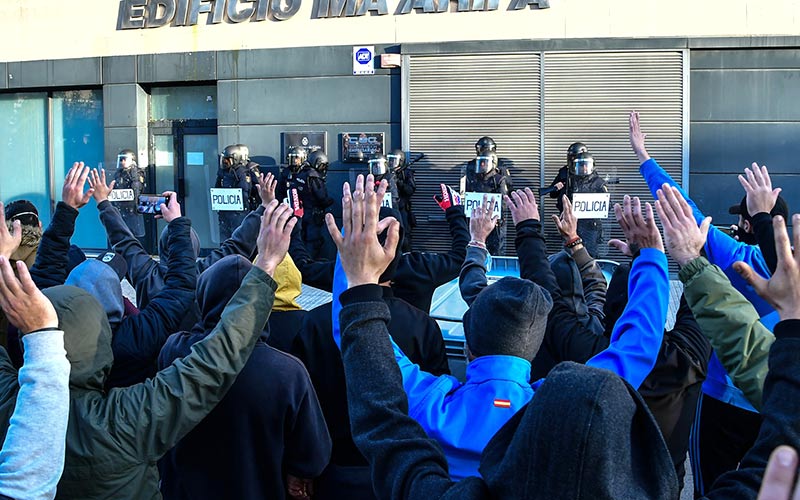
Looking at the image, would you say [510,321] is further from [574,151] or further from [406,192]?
[406,192]

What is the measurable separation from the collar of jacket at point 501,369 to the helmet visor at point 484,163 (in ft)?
32.9

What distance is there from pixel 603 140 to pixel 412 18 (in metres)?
3.90

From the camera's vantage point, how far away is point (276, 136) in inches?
536

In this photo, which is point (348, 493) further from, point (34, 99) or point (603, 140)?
point (34, 99)

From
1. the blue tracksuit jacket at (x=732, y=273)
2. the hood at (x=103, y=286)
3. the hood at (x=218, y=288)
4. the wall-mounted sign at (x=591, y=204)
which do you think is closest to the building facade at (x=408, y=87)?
the wall-mounted sign at (x=591, y=204)

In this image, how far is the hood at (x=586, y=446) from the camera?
1055 millimetres

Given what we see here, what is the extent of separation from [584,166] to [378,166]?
3.14 meters

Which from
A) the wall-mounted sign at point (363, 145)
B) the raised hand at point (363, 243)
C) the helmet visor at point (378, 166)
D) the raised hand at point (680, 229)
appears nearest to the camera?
the raised hand at point (363, 243)

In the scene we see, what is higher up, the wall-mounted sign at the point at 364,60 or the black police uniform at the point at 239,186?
the wall-mounted sign at the point at 364,60

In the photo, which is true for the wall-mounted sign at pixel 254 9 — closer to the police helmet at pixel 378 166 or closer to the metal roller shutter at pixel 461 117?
the metal roller shutter at pixel 461 117

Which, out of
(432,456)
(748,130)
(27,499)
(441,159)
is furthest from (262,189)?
(748,130)

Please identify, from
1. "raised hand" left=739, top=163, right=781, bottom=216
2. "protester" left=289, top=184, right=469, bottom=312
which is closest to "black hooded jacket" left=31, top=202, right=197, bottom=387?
"protester" left=289, top=184, right=469, bottom=312

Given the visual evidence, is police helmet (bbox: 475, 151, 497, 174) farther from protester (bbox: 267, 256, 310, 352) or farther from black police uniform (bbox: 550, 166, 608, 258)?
protester (bbox: 267, 256, 310, 352)

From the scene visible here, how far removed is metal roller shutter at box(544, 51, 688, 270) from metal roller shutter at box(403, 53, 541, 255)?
1.02 ft
